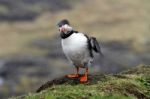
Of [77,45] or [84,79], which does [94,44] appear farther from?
[84,79]

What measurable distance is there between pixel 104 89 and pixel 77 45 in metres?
1.56

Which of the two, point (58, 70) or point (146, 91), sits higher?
point (58, 70)

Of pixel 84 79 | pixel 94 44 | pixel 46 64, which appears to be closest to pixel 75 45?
pixel 94 44

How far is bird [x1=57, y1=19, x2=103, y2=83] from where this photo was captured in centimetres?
1834

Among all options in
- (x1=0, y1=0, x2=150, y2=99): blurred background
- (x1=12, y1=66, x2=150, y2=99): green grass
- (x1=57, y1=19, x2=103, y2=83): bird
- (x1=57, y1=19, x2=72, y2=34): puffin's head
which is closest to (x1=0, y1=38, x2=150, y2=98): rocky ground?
(x1=0, y1=0, x2=150, y2=99): blurred background

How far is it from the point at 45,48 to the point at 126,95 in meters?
82.3

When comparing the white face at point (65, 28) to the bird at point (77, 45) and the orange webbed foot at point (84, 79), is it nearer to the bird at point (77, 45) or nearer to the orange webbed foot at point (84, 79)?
the bird at point (77, 45)

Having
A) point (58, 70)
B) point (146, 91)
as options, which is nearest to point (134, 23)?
point (58, 70)

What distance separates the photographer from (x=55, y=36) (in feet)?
340

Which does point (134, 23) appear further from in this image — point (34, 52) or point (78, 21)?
point (34, 52)

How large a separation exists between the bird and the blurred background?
160ft

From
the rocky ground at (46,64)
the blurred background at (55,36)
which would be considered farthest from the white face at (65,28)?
the rocky ground at (46,64)

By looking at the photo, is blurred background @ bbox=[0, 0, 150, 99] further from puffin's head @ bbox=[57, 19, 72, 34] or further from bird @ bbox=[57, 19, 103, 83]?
puffin's head @ bbox=[57, 19, 72, 34]

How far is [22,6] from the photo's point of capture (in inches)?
5089
